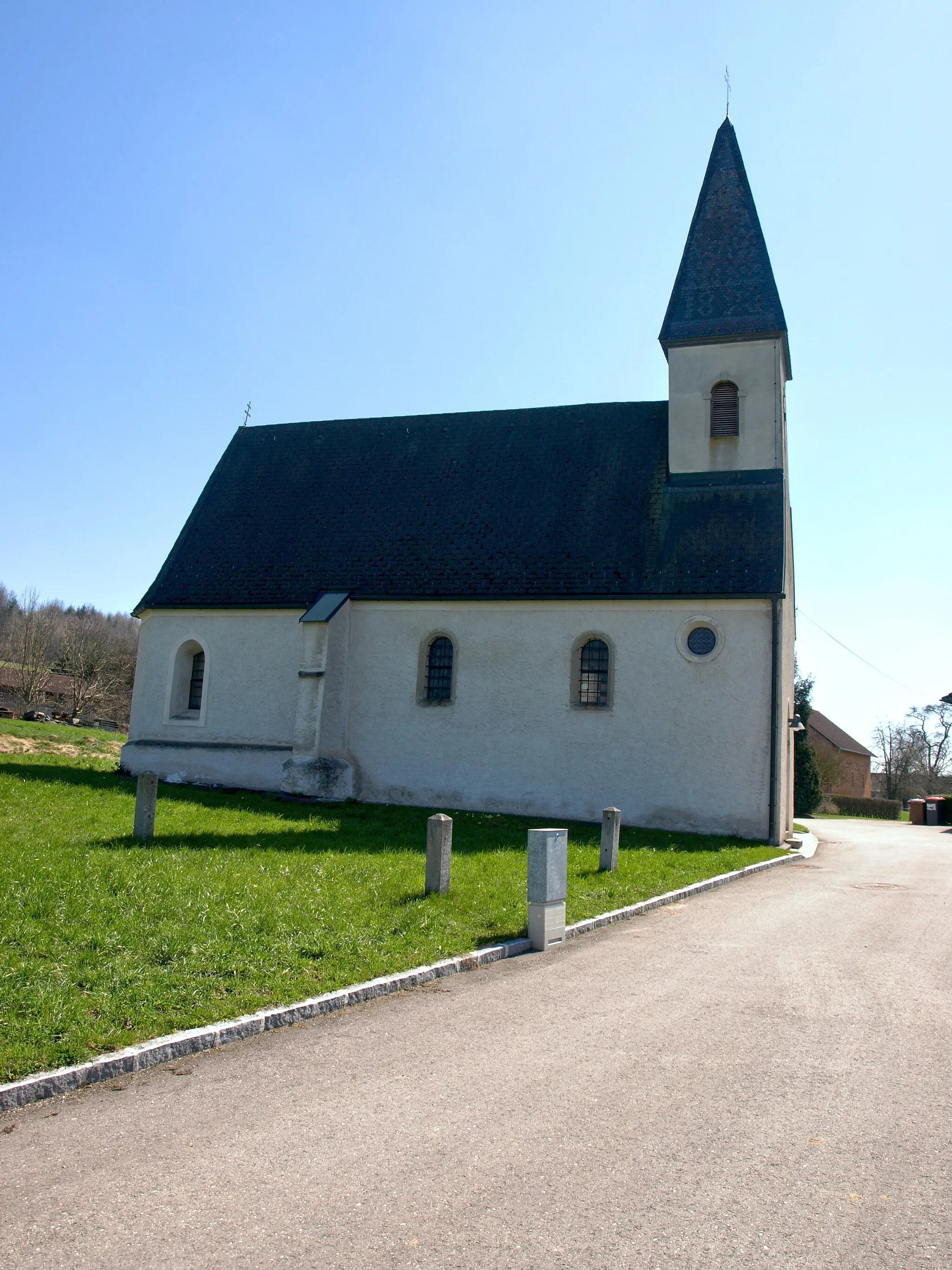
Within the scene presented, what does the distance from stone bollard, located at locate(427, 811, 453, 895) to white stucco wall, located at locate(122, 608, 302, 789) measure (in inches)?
515

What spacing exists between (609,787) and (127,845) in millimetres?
11443

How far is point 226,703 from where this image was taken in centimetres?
Answer: 2386

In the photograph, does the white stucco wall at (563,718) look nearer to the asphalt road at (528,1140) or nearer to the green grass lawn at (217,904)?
the green grass lawn at (217,904)

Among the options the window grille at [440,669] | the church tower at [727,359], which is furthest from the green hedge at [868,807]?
the window grille at [440,669]

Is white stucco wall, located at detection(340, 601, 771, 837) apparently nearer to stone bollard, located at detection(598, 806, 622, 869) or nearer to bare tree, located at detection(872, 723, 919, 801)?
stone bollard, located at detection(598, 806, 622, 869)

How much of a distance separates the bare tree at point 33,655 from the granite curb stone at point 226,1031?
169 ft

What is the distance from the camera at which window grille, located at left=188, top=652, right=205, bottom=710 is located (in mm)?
24781

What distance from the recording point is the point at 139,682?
24.9 metres

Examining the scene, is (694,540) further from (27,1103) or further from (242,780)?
(27,1103)

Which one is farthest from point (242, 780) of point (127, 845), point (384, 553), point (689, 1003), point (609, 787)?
point (689, 1003)

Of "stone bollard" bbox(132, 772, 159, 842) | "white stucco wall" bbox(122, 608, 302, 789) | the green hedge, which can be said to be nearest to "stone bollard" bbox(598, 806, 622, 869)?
"stone bollard" bbox(132, 772, 159, 842)

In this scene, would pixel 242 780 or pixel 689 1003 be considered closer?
pixel 689 1003

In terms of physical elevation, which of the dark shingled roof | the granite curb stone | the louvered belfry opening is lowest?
the granite curb stone

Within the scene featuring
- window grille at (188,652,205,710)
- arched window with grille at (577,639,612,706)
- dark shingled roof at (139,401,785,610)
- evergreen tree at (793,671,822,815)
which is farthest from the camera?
evergreen tree at (793,671,822,815)
